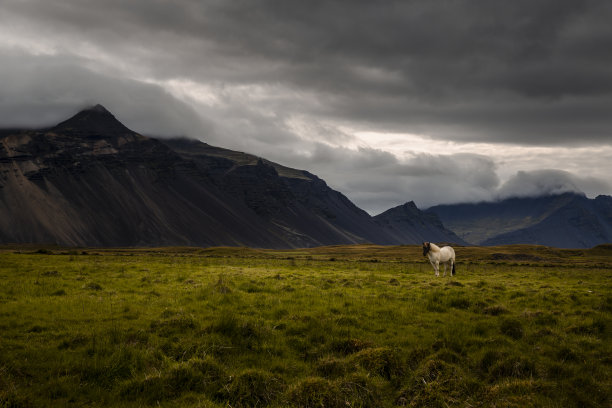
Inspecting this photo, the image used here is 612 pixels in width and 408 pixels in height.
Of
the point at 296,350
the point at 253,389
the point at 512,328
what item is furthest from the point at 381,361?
the point at 512,328

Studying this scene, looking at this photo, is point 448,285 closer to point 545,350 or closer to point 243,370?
point 545,350

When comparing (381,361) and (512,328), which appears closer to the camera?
(381,361)

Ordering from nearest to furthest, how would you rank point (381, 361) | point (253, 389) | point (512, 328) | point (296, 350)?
point (253, 389), point (381, 361), point (296, 350), point (512, 328)

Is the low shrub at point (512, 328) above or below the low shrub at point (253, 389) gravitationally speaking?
above

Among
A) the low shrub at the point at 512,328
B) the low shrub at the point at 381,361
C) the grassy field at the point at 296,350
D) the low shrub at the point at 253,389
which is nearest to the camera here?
the low shrub at the point at 253,389

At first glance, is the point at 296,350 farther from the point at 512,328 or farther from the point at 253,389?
the point at 512,328

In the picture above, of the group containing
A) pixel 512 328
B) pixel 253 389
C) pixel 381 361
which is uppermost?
pixel 512 328

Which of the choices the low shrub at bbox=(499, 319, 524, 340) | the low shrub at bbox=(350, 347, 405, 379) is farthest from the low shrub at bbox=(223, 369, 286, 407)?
the low shrub at bbox=(499, 319, 524, 340)

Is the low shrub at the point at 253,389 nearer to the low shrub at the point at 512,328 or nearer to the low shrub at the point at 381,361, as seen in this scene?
the low shrub at the point at 381,361

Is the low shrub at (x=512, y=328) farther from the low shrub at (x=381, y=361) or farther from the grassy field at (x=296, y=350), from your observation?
the low shrub at (x=381, y=361)

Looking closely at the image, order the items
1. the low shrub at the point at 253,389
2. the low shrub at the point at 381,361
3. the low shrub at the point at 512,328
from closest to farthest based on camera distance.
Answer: the low shrub at the point at 253,389 < the low shrub at the point at 381,361 < the low shrub at the point at 512,328

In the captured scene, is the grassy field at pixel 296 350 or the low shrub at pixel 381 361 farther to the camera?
the low shrub at pixel 381 361

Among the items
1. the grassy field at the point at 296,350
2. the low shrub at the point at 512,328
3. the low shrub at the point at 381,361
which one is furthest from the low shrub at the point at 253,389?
the low shrub at the point at 512,328

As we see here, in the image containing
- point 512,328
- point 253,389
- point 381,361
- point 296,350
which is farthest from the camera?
point 512,328
